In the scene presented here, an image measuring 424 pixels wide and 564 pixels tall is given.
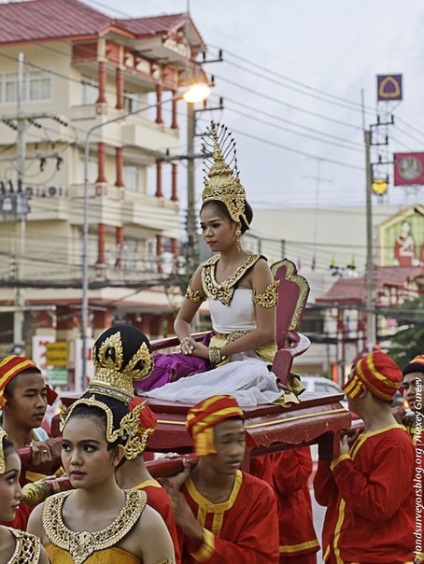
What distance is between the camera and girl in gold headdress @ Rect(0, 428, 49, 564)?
3.83 m

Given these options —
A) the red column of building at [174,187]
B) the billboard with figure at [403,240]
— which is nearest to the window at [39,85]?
the red column of building at [174,187]

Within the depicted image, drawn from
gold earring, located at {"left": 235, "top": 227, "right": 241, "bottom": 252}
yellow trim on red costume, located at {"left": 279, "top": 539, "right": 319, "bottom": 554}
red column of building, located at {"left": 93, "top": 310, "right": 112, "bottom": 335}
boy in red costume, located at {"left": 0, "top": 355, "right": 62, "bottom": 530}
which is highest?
gold earring, located at {"left": 235, "top": 227, "right": 241, "bottom": 252}

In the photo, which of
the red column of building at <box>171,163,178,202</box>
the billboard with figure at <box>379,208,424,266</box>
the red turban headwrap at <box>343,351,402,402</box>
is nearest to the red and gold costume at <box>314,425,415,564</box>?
the red turban headwrap at <box>343,351,402,402</box>

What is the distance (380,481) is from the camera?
20.7ft

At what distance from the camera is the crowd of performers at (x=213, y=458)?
4.37 metres

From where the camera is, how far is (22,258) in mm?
41406

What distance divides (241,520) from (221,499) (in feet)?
0.38

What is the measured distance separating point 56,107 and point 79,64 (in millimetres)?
1660

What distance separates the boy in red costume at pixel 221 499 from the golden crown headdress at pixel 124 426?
44cm

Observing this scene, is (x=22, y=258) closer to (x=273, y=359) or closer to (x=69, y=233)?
(x=69, y=233)

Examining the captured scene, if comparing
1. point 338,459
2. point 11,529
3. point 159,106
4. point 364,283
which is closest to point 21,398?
point 338,459

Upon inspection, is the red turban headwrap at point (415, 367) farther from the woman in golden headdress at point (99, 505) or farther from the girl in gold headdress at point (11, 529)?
the girl in gold headdress at point (11, 529)

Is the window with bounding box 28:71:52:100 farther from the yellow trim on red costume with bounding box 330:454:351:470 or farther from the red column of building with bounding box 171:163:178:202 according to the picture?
the yellow trim on red costume with bounding box 330:454:351:470

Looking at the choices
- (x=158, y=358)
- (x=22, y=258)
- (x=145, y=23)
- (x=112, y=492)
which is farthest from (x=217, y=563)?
(x=145, y=23)
